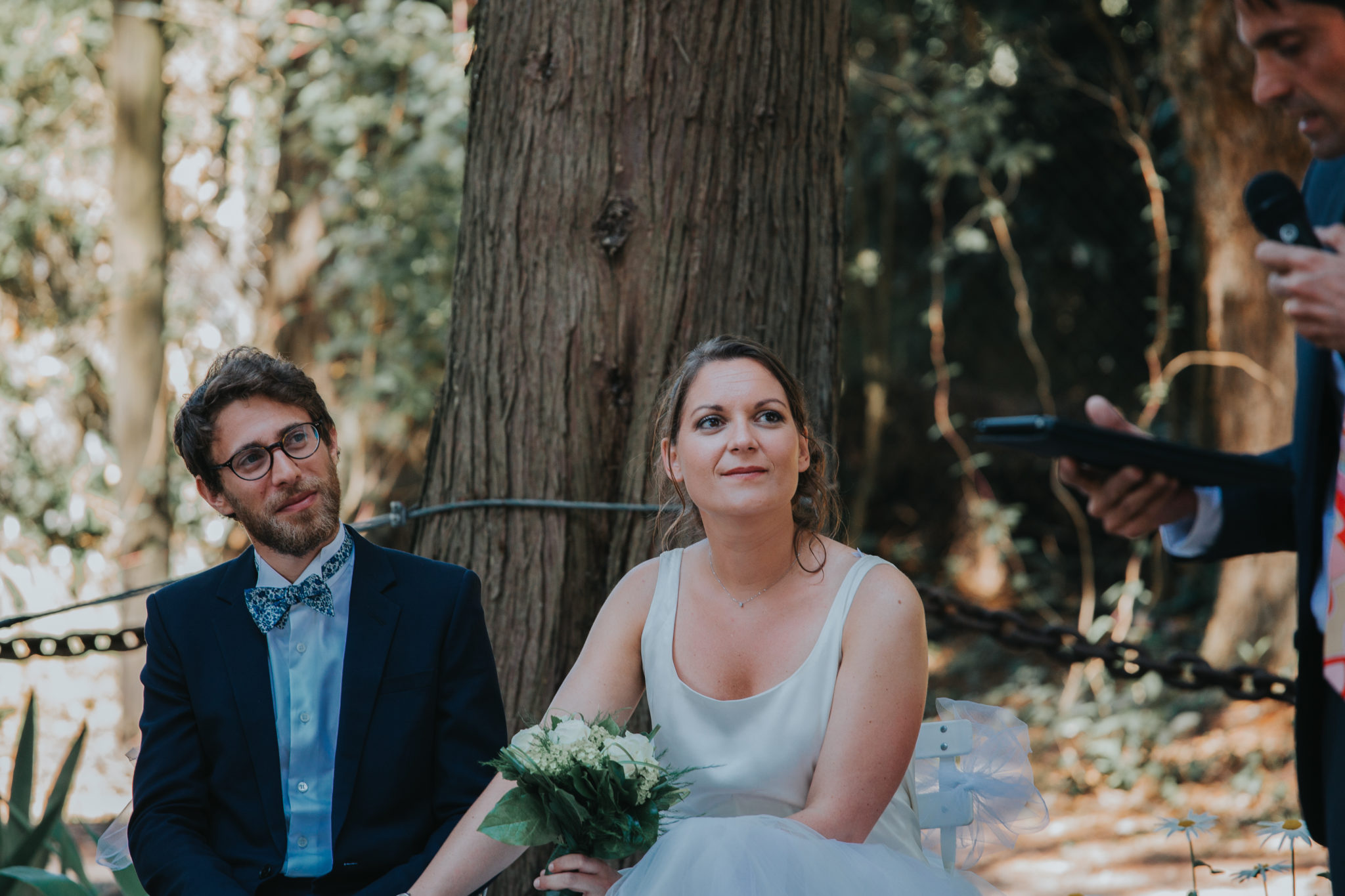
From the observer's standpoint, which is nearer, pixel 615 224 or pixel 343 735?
pixel 343 735

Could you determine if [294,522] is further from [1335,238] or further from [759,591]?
[1335,238]

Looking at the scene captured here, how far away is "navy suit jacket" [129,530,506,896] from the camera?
2572mm

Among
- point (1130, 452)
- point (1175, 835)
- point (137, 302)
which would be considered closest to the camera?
point (1130, 452)

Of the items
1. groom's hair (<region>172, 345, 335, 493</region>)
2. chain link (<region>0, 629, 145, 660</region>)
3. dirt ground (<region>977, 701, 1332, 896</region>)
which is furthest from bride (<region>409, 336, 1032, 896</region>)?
dirt ground (<region>977, 701, 1332, 896</region>)

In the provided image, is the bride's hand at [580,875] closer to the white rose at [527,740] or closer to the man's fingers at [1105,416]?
the white rose at [527,740]

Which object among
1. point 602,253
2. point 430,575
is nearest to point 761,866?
point 430,575

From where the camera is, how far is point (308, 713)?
104 inches

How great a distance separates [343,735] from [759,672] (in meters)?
0.92

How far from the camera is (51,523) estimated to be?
8.88m

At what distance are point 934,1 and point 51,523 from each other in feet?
24.1

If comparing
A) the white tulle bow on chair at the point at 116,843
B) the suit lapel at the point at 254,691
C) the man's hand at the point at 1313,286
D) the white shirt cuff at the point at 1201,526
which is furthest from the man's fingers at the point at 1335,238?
the white tulle bow on chair at the point at 116,843

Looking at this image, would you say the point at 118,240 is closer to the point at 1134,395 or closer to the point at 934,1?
A: the point at 934,1

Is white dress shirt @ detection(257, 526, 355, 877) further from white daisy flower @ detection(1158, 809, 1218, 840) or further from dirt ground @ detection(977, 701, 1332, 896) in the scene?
dirt ground @ detection(977, 701, 1332, 896)

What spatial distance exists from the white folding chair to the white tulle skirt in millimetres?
503
